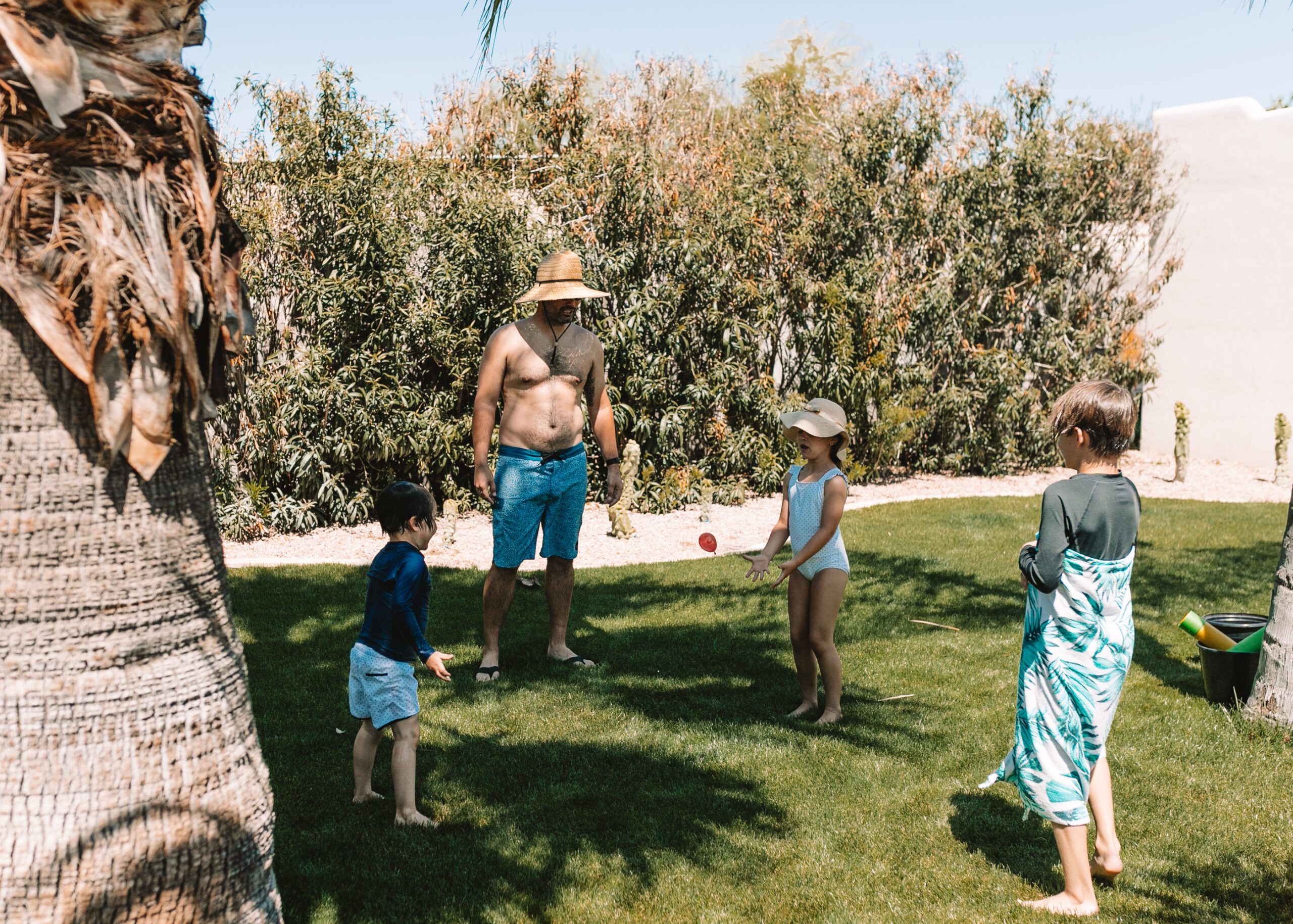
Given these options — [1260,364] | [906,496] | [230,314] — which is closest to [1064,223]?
[1260,364]

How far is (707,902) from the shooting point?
3355 mm

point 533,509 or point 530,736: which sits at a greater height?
point 533,509

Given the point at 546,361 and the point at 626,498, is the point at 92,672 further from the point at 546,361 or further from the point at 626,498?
the point at 626,498

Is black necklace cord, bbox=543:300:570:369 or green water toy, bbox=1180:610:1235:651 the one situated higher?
black necklace cord, bbox=543:300:570:369

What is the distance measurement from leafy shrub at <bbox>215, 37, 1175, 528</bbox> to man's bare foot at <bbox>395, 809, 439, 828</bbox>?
5910mm

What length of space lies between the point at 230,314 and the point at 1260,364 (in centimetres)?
1464

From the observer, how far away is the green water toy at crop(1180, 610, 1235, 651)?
16.8 feet

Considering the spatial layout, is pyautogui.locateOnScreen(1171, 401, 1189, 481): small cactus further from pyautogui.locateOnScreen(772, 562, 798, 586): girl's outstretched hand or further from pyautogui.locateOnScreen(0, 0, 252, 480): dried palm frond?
pyautogui.locateOnScreen(0, 0, 252, 480): dried palm frond

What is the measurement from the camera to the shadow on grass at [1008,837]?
357 cm

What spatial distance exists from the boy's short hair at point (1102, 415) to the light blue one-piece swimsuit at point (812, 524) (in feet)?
4.61

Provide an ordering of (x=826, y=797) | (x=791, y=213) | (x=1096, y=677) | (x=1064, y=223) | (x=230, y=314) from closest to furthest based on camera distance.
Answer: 1. (x=230, y=314)
2. (x=1096, y=677)
3. (x=826, y=797)
4. (x=791, y=213)
5. (x=1064, y=223)

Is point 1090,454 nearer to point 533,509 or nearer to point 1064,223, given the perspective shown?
point 533,509

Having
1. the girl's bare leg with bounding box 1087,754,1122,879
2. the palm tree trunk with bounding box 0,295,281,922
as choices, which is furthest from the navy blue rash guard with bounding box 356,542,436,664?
the girl's bare leg with bounding box 1087,754,1122,879

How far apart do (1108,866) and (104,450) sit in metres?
3.25
